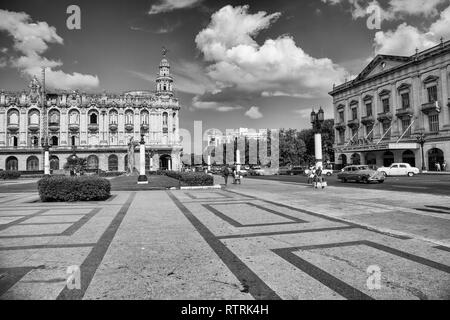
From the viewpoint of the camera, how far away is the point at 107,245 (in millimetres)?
5797

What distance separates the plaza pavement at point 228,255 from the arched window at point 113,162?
6200cm

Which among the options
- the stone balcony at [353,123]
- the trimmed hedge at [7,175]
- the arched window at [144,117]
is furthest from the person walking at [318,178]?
the arched window at [144,117]

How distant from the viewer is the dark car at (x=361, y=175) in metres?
23.2

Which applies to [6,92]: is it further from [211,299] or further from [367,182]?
[211,299]

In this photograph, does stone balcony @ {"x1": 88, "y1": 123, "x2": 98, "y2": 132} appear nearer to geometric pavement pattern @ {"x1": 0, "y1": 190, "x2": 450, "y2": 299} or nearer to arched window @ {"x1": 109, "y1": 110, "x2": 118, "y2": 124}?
arched window @ {"x1": 109, "y1": 110, "x2": 118, "y2": 124}

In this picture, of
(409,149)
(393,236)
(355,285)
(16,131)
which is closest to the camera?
(355,285)

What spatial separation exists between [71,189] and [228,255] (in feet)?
36.4

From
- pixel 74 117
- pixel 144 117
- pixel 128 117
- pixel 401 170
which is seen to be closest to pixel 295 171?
pixel 401 170

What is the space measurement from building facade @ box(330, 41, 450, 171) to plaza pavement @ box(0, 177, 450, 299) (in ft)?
121

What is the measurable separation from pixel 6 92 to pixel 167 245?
81346 millimetres

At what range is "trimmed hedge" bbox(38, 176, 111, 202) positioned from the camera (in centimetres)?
1332

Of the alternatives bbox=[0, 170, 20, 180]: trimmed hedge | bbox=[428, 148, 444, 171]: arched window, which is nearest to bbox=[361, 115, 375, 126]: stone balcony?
bbox=[428, 148, 444, 171]: arched window

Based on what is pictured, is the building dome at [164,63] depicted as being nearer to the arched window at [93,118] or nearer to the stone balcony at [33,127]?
the arched window at [93,118]
